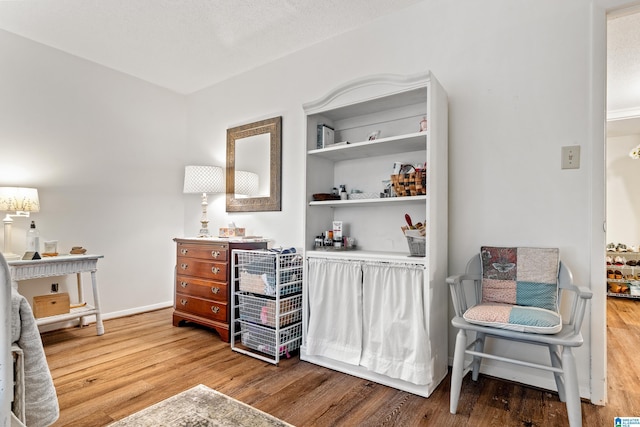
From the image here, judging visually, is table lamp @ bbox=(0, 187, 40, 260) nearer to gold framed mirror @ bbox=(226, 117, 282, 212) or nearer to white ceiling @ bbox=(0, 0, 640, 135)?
white ceiling @ bbox=(0, 0, 640, 135)

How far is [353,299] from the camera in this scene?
228 centimetres

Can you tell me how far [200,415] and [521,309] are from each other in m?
1.54

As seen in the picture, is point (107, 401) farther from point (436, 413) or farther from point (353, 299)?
point (436, 413)

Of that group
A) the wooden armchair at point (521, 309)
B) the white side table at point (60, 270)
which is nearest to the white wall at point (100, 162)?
the white side table at point (60, 270)

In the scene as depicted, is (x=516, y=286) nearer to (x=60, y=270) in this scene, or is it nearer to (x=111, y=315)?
(x=60, y=270)

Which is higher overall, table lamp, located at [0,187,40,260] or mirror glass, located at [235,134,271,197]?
mirror glass, located at [235,134,271,197]

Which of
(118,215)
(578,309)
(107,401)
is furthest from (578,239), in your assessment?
(118,215)

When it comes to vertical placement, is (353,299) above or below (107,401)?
above

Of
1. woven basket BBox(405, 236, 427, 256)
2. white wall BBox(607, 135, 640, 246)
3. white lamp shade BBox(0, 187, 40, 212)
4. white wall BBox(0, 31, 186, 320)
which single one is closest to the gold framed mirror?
white wall BBox(0, 31, 186, 320)

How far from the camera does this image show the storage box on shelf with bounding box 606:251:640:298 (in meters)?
4.65

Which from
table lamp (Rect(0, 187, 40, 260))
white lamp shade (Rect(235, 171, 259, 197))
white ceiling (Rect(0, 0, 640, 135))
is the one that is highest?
white ceiling (Rect(0, 0, 640, 135))

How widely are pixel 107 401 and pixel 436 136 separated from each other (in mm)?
2385

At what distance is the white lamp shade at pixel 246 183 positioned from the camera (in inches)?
138

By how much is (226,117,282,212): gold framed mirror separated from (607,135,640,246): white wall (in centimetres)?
509
